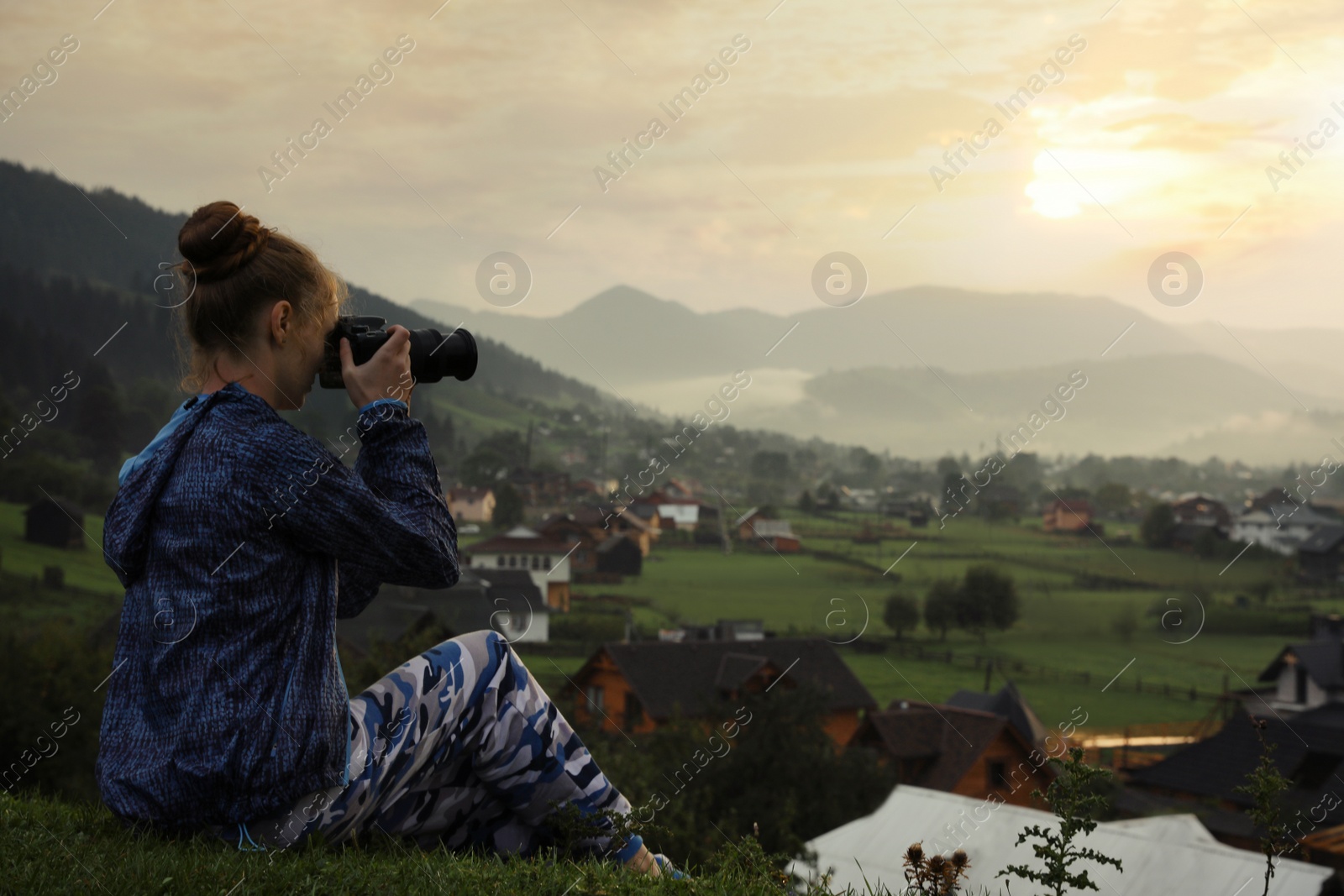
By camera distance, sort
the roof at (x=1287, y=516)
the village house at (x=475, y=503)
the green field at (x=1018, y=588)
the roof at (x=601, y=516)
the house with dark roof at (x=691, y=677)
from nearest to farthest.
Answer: the house with dark roof at (x=691, y=677) < the green field at (x=1018, y=588) < the village house at (x=475, y=503) < the roof at (x=601, y=516) < the roof at (x=1287, y=516)

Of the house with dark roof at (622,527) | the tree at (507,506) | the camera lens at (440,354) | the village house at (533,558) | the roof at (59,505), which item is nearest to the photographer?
the camera lens at (440,354)

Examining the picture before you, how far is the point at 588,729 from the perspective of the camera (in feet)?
112

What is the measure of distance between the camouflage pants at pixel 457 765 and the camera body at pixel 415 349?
26.8 inches

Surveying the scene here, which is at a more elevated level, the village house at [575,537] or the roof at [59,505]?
the village house at [575,537]

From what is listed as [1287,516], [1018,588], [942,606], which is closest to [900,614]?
[942,606]

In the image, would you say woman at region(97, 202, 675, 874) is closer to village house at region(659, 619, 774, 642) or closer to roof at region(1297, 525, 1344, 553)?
village house at region(659, 619, 774, 642)

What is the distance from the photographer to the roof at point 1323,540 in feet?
305

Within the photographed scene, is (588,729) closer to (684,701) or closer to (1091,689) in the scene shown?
(684,701)

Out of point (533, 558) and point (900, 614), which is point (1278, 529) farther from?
point (533, 558)

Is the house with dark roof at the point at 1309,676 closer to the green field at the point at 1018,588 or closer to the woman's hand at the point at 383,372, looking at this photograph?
the green field at the point at 1018,588

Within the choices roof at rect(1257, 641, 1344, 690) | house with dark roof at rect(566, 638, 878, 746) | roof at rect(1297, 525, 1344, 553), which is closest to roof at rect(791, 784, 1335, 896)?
house with dark roof at rect(566, 638, 878, 746)

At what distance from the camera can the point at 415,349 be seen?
2.82 m

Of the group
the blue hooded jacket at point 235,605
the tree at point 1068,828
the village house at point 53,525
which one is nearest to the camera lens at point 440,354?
the blue hooded jacket at point 235,605

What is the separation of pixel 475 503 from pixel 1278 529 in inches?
2576
